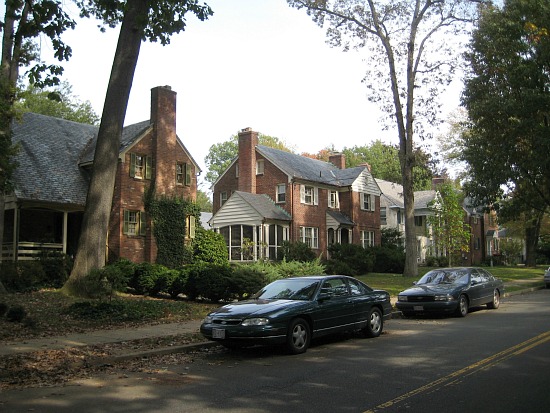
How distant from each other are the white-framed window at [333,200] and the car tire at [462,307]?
25788 millimetres

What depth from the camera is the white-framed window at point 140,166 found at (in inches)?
1080

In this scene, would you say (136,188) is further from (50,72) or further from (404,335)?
(404,335)

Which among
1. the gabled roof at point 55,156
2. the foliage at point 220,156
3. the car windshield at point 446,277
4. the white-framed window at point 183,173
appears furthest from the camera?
the foliage at point 220,156

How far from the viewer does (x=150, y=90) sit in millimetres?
29188

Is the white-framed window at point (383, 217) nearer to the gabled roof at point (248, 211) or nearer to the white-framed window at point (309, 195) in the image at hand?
the white-framed window at point (309, 195)

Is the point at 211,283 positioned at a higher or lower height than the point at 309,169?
lower

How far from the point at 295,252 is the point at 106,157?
19655mm

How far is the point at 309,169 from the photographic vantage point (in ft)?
136

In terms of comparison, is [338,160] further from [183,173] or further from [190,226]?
[190,226]

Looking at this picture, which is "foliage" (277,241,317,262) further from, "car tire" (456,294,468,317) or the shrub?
the shrub

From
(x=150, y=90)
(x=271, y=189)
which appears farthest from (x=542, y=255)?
(x=150, y=90)

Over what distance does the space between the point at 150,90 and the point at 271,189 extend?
1268cm

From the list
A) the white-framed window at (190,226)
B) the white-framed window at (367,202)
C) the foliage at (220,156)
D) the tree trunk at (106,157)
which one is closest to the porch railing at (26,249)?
the white-framed window at (190,226)

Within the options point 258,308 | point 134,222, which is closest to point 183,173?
point 134,222
